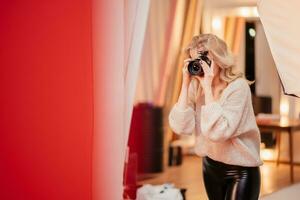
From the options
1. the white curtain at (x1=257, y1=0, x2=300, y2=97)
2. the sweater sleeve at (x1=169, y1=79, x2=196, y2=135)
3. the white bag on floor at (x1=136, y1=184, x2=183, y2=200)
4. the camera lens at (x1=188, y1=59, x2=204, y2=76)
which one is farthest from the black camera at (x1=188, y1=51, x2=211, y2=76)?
the white bag on floor at (x1=136, y1=184, x2=183, y2=200)

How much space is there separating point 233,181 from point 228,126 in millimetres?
246

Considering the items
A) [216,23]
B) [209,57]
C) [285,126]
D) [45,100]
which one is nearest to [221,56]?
[209,57]

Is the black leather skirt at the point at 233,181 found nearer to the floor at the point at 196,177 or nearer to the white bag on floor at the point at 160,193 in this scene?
the white bag on floor at the point at 160,193

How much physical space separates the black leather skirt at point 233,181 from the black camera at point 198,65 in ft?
1.19

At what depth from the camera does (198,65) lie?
177 centimetres

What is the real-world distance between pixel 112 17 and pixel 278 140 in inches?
89.1

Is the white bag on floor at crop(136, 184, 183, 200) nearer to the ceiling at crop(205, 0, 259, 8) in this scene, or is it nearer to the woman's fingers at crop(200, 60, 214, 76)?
the woman's fingers at crop(200, 60, 214, 76)

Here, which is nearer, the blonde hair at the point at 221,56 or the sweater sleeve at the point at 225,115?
the sweater sleeve at the point at 225,115

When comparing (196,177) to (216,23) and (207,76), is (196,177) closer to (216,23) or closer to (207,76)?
(216,23)

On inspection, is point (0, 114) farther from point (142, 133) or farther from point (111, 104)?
point (142, 133)

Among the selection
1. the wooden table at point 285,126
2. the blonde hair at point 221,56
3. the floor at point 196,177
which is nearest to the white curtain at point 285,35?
the blonde hair at point 221,56

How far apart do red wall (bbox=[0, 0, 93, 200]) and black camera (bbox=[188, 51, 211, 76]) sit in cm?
63

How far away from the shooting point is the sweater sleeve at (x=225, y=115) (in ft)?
5.27

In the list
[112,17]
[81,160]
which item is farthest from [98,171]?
[112,17]
